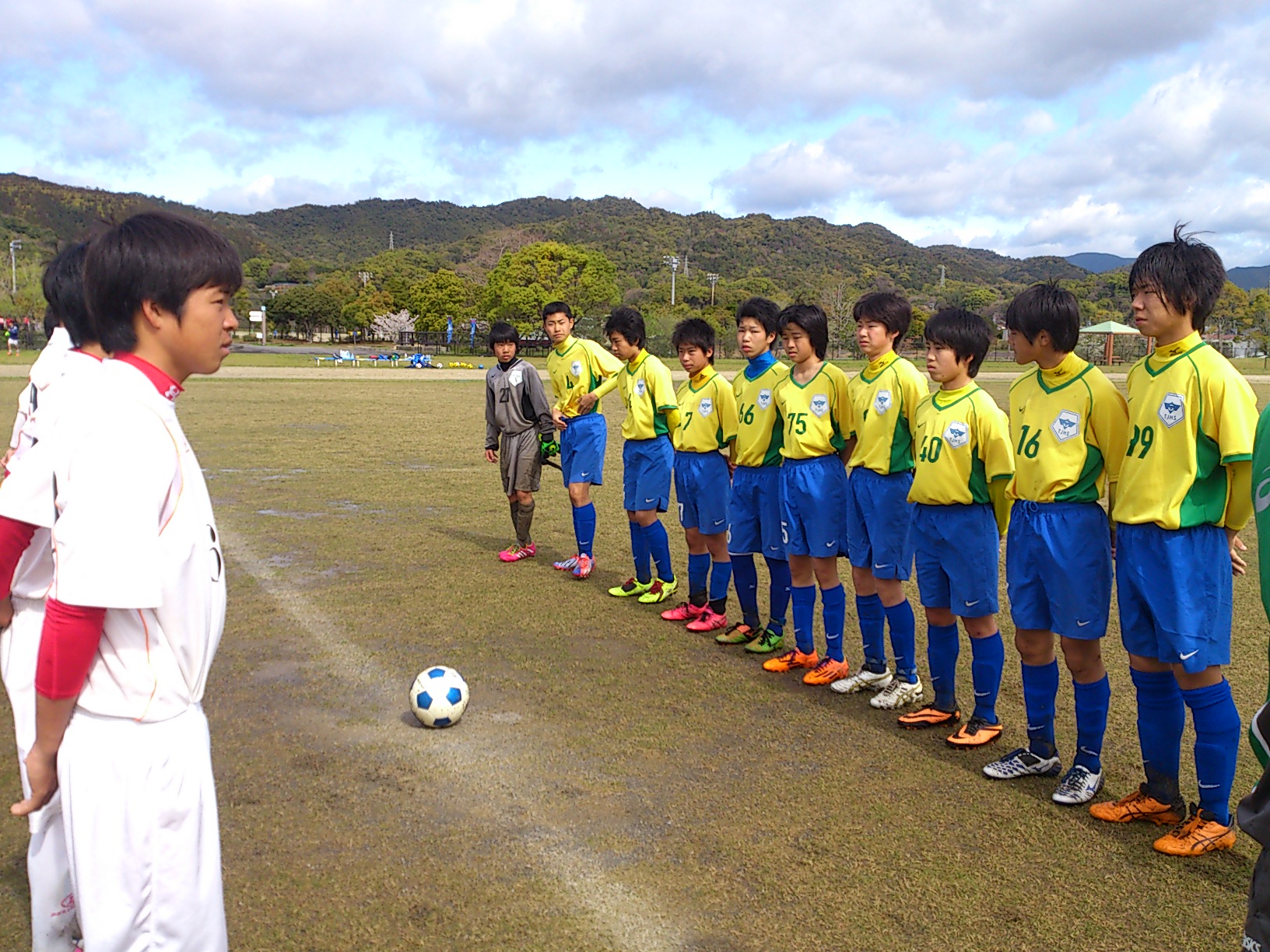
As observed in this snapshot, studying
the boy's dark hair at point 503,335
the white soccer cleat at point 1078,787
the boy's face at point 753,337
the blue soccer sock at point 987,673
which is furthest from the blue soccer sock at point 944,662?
the boy's dark hair at point 503,335

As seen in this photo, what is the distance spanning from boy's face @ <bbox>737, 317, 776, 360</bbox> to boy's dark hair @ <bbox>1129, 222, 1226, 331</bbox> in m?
2.47

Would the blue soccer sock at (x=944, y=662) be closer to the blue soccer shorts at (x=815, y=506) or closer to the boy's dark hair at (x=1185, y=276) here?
the blue soccer shorts at (x=815, y=506)

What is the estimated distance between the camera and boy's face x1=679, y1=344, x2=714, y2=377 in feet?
21.5

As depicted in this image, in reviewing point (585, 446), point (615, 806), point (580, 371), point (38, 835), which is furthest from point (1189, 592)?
point (580, 371)

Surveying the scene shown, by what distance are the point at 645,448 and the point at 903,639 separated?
263cm

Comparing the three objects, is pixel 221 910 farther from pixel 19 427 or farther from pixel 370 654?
pixel 370 654

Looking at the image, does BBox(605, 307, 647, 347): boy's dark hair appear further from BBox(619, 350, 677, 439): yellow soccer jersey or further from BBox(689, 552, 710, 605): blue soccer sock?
BBox(689, 552, 710, 605): blue soccer sock

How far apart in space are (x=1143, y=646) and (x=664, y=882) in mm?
2110

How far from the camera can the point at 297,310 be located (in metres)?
93.0

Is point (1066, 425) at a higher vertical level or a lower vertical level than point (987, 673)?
higher

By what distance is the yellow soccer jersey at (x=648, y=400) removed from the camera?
7016 mm

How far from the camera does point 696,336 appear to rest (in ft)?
21.6

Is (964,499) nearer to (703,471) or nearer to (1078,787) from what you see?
(1078,787)

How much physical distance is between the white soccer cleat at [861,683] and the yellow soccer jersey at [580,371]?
3382 millimetres
